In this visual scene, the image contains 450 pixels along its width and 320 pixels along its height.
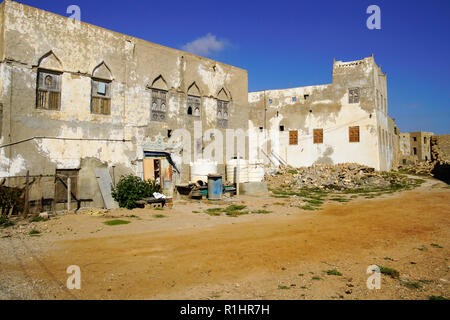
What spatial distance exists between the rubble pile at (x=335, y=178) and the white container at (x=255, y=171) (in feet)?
13.3

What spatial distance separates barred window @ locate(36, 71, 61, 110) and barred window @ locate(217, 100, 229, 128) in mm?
8314

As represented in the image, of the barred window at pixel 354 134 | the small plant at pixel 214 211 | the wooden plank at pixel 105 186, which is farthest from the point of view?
the barred window at pixel 354 134

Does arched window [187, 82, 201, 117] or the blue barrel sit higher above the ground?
arched window [187, 82, 201, 117]

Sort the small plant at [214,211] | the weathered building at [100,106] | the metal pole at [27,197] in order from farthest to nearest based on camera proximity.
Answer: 1. the small plant at [214,211]
2. the weathered building at [100,106]
3. the metal pole at [27,197]

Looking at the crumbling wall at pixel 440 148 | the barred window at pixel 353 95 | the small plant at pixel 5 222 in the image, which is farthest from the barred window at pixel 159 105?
the crumbling wall at pixel 440 148

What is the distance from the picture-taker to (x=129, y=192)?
1285cm

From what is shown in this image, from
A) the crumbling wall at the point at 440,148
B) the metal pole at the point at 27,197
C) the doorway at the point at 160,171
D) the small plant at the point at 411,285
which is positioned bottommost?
the small plant at the point at 411,285

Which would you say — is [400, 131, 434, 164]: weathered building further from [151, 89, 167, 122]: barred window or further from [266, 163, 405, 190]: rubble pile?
[151, 89, 167, 122]: barred window

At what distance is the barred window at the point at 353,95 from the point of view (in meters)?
26.8

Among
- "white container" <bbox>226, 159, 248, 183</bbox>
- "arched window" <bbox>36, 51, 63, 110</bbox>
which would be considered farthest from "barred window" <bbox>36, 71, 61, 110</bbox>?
"white container" <bbox>226, 159, 248, 183</bbox>

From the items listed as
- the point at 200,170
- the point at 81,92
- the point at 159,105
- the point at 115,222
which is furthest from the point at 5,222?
the point at 200,170

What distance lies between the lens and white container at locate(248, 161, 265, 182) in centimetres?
1814

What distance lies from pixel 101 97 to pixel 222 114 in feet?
22.9

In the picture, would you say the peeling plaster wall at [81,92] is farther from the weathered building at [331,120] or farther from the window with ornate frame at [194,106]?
the weathered building at [331,120]
